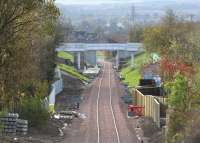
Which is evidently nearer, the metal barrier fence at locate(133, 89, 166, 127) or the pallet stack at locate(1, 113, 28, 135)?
the pallet stack at locate(1, 113, 28, 135)

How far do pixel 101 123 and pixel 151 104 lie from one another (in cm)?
466

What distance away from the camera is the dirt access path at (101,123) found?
1703 inches

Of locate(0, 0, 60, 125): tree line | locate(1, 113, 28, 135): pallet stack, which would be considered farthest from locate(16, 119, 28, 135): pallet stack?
locate(0, 0, 60, 125): tree line

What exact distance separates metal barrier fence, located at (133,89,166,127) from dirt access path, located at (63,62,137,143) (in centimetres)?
203

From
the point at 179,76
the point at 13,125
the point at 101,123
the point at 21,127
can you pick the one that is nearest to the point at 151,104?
the point at 101,123

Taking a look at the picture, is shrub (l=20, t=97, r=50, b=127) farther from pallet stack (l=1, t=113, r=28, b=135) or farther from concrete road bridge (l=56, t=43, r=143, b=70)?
concrete road bridge (l=56, t=43, r=143, b=70)

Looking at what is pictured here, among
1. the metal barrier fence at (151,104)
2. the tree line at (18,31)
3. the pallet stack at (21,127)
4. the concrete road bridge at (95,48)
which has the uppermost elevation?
the tree line at (18,31)

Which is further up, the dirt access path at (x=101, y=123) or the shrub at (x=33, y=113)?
the shrub at (x=33, y=113)

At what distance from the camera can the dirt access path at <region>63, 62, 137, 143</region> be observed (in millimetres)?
43259

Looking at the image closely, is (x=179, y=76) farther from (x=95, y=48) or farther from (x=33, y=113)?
(x=95, y=48)

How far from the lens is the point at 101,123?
170 feet

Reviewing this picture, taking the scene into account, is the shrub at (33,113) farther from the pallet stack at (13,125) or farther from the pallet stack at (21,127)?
the pallet stack at (21,127)

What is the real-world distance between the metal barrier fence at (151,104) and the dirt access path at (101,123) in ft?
6.67

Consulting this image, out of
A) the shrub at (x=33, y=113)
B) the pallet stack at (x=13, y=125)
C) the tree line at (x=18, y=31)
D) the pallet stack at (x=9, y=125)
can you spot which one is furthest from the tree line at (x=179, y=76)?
the pallet stack at (x=9, y=125)
